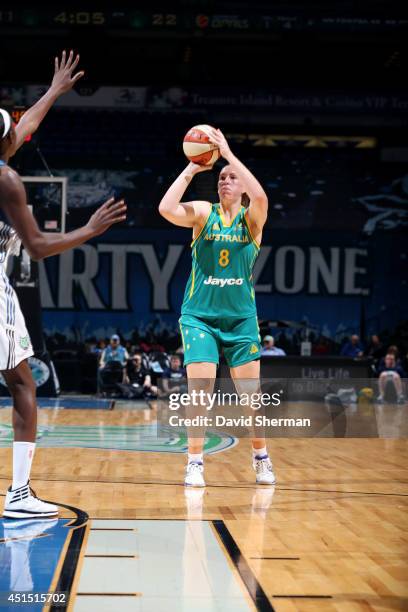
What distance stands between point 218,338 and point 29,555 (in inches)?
107

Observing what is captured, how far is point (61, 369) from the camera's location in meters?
18.4

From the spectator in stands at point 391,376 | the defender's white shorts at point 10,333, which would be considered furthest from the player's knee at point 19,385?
Result: the spectator in stands at point 391,376

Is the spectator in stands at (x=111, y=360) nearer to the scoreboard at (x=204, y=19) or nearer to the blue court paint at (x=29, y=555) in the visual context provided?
the scoreboard at (x=204, y=19)

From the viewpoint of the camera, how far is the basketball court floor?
3.04 m

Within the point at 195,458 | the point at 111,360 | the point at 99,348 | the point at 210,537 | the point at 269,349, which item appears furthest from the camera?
the point at 99,348

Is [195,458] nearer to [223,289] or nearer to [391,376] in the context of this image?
[223,289]

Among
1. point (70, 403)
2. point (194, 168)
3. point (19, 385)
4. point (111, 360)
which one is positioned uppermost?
point (194, 168)

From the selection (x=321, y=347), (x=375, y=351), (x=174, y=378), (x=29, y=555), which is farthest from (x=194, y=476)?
(x=321, y=347)

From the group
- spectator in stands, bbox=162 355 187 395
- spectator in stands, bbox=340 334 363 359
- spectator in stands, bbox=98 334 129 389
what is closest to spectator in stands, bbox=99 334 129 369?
spectator in stands, bbox=98 334 129 389

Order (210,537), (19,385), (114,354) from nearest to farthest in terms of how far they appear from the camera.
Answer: (210,537)
(19,385)
(114,354)

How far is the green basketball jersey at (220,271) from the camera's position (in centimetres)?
591

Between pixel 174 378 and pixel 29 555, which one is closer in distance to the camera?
pixel 29 555

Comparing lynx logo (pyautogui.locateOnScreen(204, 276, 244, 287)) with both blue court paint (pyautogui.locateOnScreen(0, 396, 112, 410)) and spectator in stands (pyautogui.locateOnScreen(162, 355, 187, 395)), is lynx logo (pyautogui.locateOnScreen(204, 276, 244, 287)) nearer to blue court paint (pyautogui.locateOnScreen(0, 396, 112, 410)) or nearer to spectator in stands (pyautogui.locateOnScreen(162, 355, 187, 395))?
blue court paint (pyautogui.locateOnScreen(0, 396, 112, 410))

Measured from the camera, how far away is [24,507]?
170 inches
